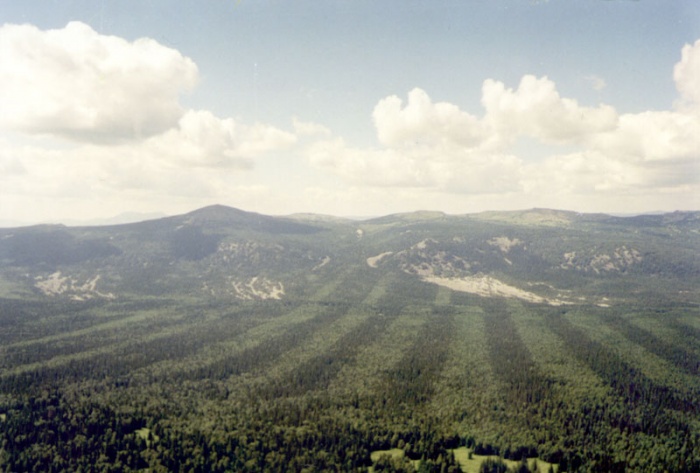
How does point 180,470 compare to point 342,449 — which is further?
point 342,449

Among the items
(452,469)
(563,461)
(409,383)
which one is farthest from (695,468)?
(409,383)

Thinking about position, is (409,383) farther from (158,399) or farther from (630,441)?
(158,399)

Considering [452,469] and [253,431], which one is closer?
[452,469]

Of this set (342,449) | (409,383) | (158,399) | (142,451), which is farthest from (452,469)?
(158,399)

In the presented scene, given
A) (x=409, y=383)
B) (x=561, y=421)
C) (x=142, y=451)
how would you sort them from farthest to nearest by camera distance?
(x=409, y=383), (x=561, y=421), (x=142, y=451)

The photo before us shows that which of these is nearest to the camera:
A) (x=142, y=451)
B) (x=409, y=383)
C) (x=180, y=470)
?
(x=180, y=470)

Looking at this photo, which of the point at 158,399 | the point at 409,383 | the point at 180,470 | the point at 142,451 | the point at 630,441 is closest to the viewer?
the point at 180,470

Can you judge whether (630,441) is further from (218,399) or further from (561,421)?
(218,399)

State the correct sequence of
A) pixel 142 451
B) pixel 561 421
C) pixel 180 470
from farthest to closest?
pixel 561 421 < pixel 142 451 < pixel 180 470

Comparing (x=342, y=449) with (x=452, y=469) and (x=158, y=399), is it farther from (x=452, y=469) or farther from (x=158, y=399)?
(x=158, y=399)
